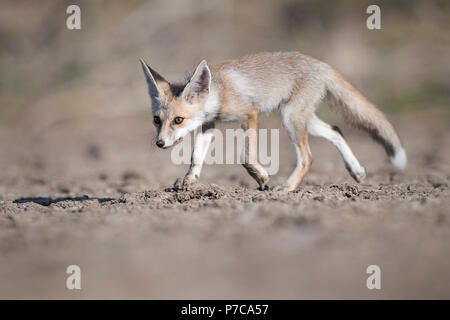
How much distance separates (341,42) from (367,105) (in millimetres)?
12721

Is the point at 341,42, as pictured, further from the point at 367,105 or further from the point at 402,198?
the point at 402,198

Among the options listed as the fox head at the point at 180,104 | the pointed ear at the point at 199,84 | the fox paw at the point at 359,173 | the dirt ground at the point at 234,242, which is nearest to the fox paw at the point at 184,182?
the dirt ground at the point at 234,242

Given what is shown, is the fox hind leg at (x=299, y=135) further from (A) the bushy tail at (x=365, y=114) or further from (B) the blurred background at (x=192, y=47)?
(B) the blurred background at (x=192, y=47)

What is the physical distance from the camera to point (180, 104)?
567cm

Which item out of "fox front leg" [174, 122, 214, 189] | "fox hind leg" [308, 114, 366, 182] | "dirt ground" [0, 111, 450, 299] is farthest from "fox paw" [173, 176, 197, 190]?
"fox hind leg" [308, 114, 366, 182]

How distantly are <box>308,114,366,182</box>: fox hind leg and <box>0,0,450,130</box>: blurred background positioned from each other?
8826mm

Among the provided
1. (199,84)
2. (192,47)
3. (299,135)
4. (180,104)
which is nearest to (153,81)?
(180,104)

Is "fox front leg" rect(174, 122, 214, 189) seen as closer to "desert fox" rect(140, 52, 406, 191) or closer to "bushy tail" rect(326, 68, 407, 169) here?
"desert fox" rect(140, 52, 406, 191)

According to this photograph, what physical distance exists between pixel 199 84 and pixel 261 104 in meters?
0.81

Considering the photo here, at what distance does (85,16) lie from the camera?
19.6 m

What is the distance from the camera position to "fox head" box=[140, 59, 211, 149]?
555cm

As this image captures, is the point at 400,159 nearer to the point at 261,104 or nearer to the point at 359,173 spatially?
the point at 359,173

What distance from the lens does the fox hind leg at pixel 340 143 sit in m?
6.05

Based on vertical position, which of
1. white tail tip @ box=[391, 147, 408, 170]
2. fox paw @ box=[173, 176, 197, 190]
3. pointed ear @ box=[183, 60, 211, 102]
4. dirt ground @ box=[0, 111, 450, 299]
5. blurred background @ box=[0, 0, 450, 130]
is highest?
blurred background @ box=[0, 0, 450, 130]
